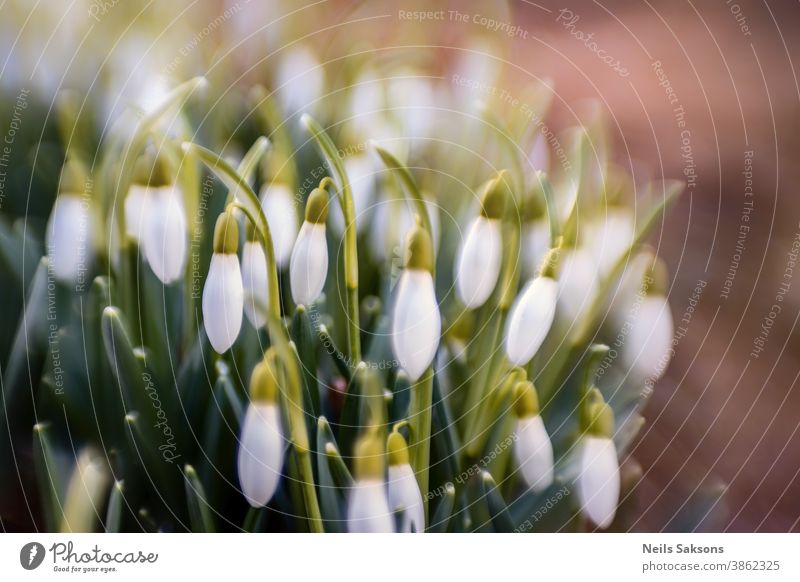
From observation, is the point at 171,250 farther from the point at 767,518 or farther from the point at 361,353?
the point at 767,518

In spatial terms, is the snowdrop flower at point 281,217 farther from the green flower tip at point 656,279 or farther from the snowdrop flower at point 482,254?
the green flower tip at point 656,279

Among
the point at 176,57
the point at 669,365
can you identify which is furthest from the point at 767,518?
the point at 176,57

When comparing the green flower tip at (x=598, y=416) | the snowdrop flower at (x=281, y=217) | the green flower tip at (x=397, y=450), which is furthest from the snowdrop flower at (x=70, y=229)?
the green flower tip at (x=598, y=416)

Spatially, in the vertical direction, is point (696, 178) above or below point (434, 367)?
above

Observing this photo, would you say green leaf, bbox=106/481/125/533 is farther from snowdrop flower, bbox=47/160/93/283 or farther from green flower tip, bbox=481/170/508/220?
green flower tip, bbox=481/170/508/220

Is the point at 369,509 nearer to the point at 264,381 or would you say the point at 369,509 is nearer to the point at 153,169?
the point at 264,381
